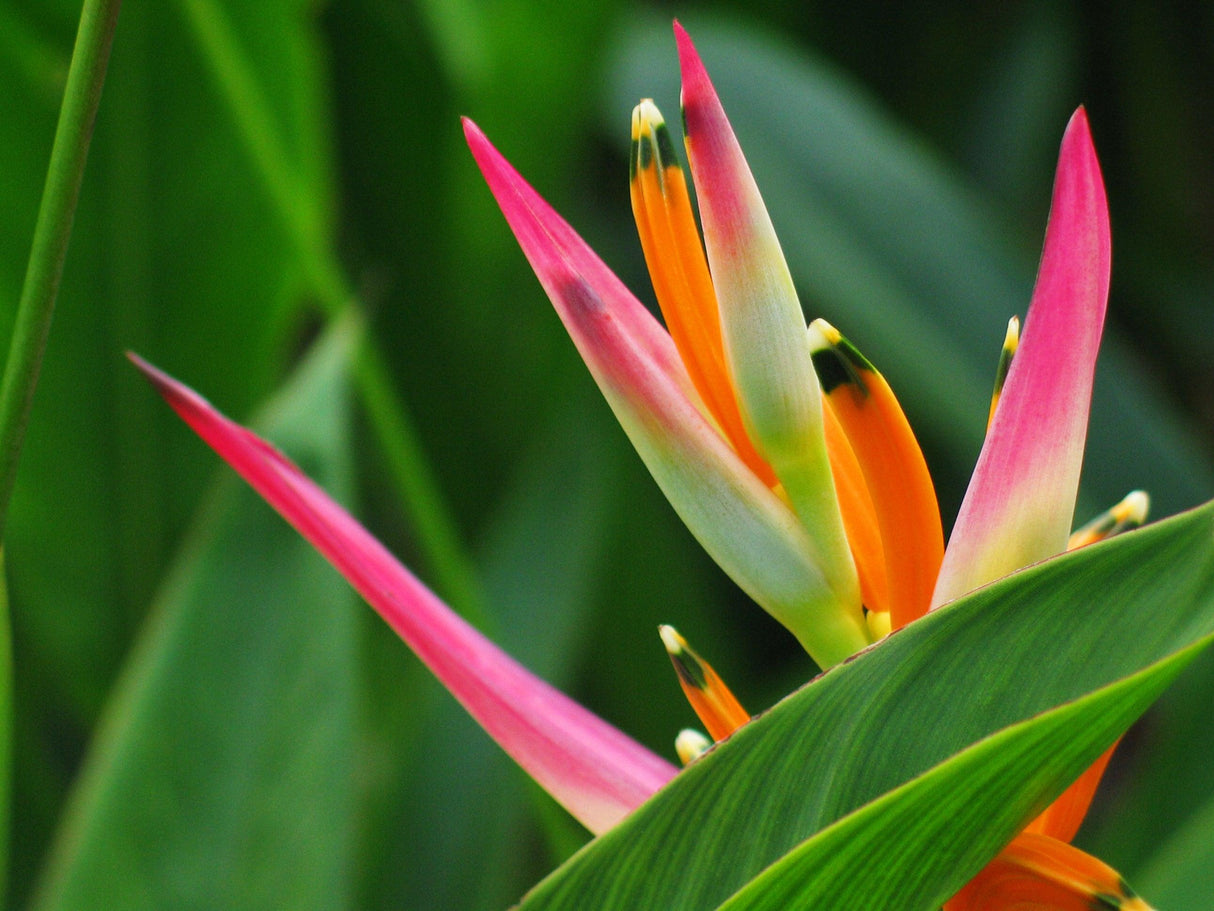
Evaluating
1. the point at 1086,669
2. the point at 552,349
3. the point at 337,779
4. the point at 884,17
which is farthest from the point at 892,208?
the point at 1086,669

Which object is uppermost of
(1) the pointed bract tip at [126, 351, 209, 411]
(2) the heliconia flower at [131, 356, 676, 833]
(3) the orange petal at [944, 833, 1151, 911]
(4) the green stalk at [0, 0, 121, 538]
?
(4) the green stalk at [0, 0, 121, 538]

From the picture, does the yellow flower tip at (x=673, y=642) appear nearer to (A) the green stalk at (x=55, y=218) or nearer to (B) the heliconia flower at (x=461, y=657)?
(B) the heliconia flower at (x=461, y=657)

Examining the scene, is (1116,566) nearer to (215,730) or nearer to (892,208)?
(215,730)

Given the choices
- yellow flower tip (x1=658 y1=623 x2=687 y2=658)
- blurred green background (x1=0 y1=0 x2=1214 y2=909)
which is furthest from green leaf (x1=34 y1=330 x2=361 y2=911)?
yellow flower tip (x1=658 y1=623 x2=687 y2=658)

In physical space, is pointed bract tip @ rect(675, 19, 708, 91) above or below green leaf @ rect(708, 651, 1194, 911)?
above

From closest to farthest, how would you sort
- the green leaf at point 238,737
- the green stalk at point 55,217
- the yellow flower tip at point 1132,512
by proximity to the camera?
the green stalk at point 55,217 < the yellow flower tip at point 1132,512 < the green leaf at point 238,737

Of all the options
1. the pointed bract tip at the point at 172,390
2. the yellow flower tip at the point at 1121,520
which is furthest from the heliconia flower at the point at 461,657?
the yellow flower tip at the point at 1121,520

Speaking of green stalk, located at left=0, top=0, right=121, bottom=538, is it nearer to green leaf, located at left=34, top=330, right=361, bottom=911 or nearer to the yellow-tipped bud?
the yellow-tipped bud

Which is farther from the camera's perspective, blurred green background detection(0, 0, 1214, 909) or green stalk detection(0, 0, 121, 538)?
blurred green background detection(0, 0, 1214, 909)

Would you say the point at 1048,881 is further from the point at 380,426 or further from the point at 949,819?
the point at 380,426
